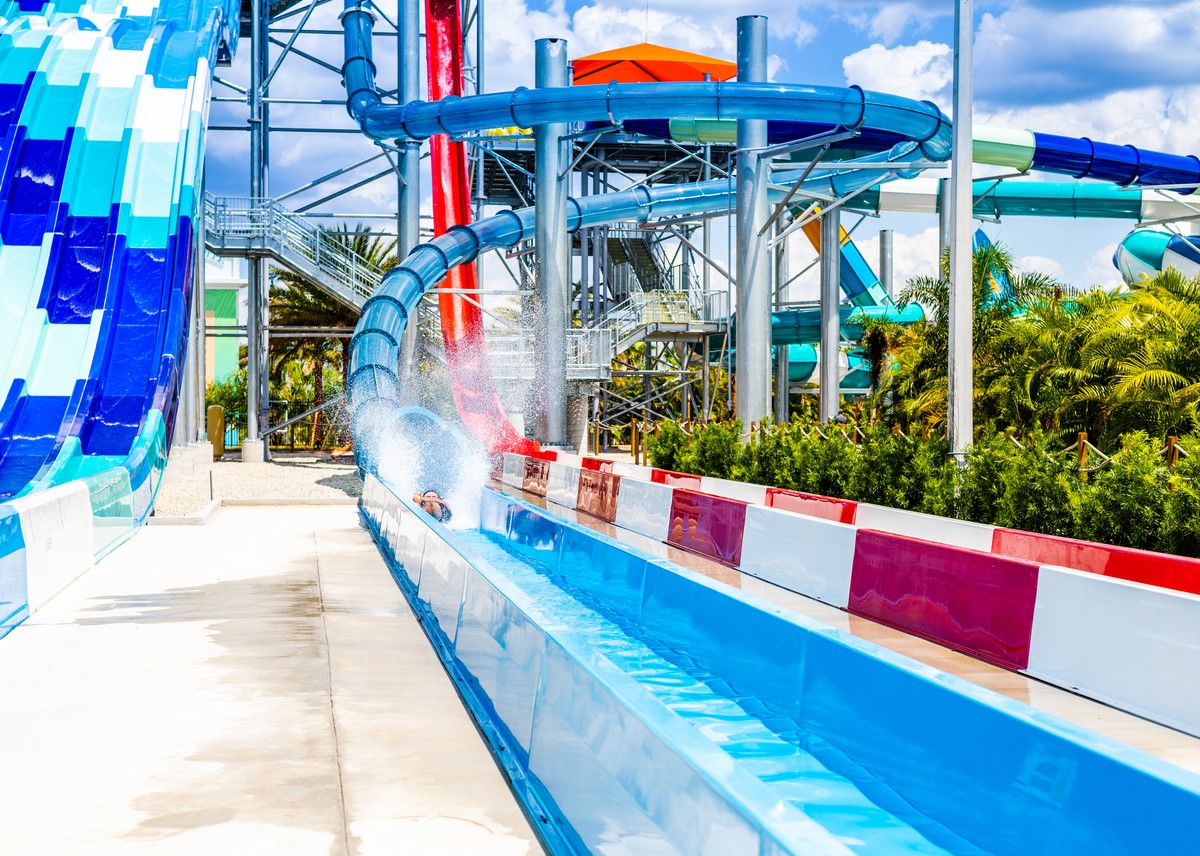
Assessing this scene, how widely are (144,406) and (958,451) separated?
11821 millimetres

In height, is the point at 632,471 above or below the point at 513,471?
above

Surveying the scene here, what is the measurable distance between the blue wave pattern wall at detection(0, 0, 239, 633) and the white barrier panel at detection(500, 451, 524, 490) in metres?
6.69

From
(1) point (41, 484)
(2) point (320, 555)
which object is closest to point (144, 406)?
(1) point (41, 484)

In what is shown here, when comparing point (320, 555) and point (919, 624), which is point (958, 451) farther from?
point (320, 555)

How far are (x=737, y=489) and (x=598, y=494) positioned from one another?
2.04 meters

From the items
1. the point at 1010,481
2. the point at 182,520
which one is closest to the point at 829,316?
the point at 182,520

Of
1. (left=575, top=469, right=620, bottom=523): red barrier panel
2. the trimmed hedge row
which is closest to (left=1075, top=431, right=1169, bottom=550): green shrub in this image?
the trimmed hedge row

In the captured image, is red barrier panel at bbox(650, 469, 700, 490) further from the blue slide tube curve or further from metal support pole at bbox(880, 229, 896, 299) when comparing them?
metal support pole at bbox(880, 229, 896, 299)

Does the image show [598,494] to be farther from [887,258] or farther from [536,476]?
[887,258]

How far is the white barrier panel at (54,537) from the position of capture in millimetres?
9844

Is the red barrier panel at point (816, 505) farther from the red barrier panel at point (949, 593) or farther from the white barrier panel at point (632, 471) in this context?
the white barrier panel at point (632, 471)

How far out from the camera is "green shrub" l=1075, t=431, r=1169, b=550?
10.1 m

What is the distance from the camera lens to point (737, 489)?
704 inches

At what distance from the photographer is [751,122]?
2367 cm
